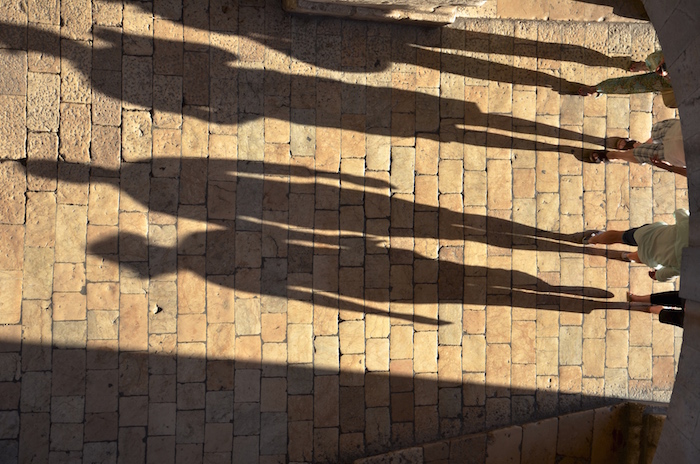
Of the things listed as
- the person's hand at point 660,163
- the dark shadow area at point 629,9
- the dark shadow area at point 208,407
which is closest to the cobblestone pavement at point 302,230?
the dark shadow area at point 208,407

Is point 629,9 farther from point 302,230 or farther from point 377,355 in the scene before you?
point 377,355

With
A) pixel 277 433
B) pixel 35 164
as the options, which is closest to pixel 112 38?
pixel 35 164

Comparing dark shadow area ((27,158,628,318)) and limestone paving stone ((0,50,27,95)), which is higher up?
limestone paving stone ((0,50,27,95))

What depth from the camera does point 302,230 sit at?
5895 mm

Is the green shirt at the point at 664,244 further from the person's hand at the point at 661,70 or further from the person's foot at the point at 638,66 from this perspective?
the person's foot at the point at 638,66

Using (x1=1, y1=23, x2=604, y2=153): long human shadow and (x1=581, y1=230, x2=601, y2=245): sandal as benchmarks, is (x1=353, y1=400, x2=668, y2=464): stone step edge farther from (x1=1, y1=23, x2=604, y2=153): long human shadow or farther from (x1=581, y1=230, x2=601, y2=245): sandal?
(x1=1, y1=23, x2=604, y2=153): long human shadow

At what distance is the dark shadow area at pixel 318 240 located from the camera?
5.67 meters

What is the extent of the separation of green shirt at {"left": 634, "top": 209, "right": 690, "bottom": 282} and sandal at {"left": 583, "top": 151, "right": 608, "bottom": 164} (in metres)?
1.07

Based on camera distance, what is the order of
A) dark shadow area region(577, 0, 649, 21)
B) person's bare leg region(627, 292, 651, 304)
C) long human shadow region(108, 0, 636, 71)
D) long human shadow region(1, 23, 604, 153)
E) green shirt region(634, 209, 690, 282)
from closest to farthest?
green shirt region(634, 209, 690, 282) → long human shadow region(1, 23, 604, 153) → long human shadow region(108, 0, 636, 71) → person's bare leg region(627, 292, 651, 304) → dark shadow area region(577, 0, 649, 21)

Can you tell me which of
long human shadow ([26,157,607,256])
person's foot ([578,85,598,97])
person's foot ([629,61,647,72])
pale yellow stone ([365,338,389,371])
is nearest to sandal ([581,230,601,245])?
long human shadow ([26,157,607,256])

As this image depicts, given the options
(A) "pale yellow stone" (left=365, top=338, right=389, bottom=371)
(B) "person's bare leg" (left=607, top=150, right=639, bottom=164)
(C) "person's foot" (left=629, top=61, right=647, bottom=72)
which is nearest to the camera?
(A) "pale yellow stone" (left=365, top=338, right=389, bottom=371)

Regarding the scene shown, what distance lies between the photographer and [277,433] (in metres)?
5.75

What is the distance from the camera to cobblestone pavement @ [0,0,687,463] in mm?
5531

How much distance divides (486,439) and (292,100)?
3.91 meters
